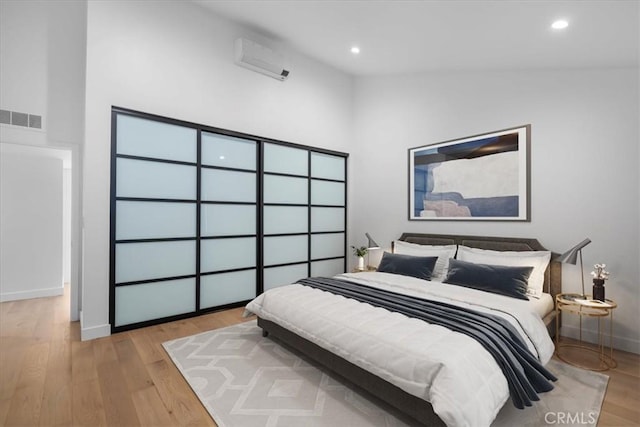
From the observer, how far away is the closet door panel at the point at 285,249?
417 centimetres

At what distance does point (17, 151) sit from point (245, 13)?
3508mm

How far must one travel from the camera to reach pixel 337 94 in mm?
4922

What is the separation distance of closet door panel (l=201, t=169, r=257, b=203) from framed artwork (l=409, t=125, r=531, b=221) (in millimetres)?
2219

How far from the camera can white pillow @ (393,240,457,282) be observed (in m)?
3.48

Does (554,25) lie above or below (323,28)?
below

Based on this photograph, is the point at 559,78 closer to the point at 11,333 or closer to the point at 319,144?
the point at 319,144

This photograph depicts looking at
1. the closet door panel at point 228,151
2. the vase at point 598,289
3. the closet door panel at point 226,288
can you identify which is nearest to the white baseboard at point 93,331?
the closet door panel at point 226,288

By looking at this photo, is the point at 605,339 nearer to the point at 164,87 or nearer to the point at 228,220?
the point at 228,220

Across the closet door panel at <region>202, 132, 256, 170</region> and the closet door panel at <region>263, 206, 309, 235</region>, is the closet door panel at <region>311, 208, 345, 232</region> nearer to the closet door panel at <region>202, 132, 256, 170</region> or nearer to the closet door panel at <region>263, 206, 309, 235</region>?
the closet door panel at <region>263, 206, 309, 235</region>

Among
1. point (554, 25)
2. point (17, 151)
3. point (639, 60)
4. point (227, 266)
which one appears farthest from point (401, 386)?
point (17, 151)

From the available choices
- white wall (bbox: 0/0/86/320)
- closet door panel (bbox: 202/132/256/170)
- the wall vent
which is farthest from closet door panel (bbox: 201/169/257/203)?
the wall vent

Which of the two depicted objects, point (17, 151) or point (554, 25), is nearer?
point (554, 25)

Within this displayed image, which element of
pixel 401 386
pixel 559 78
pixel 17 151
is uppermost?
pixel 559 78

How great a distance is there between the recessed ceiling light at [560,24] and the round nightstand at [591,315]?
2232 mm
